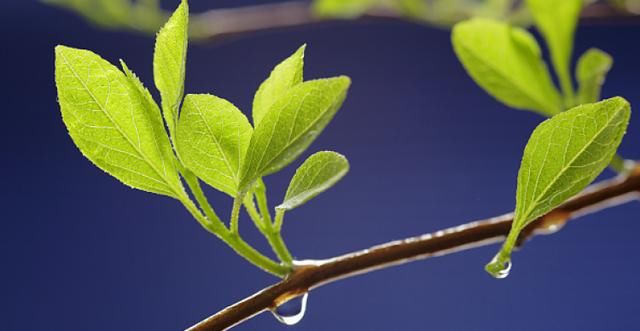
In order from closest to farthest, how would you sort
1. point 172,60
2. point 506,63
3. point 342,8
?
point 172,60 → point 506,63 → point 342,8

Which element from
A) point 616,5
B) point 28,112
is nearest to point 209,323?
point 616,5

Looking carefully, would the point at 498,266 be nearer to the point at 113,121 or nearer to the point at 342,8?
the point at 113,121

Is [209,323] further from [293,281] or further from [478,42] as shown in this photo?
[478,42]

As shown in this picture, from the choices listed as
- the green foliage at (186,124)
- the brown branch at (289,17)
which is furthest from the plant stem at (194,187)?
the brown branch at (289,17)

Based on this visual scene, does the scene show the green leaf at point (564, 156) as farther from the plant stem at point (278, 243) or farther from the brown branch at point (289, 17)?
the brown branch at point (289, 17)

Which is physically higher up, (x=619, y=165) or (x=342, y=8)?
(x=342, y=8)

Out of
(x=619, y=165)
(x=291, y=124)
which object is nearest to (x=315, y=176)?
(x=291, y=124)

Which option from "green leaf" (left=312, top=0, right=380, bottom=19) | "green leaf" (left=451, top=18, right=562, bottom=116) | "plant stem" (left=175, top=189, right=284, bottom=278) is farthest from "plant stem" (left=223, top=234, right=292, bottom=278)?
"green leaf" (left=312, top=0, right=380, bottom=19)

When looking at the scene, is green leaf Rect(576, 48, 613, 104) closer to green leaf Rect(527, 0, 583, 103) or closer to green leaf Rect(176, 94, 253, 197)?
green leaf Rect(527, 0, 583, 103)

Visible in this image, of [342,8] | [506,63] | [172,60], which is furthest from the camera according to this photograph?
[342,8]
